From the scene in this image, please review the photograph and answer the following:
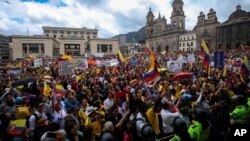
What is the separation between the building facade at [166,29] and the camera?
3391 inches

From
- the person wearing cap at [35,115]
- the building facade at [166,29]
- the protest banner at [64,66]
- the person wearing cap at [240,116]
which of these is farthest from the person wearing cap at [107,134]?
the building facade at [166,29]

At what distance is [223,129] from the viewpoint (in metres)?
5.48

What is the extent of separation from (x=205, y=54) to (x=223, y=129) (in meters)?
6.89

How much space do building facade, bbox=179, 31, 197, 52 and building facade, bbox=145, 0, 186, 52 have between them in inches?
59.2

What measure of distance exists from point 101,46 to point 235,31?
152ft

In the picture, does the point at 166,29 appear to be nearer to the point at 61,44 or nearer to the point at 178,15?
the point at 178,15

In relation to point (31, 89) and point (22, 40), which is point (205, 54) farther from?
point (22, 40)

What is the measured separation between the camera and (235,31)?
6250 cm

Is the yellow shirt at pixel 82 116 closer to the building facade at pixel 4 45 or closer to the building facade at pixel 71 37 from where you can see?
the building facade at pixel 71 37

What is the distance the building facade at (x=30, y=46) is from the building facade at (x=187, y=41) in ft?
151

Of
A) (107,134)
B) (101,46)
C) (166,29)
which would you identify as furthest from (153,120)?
(166,29)

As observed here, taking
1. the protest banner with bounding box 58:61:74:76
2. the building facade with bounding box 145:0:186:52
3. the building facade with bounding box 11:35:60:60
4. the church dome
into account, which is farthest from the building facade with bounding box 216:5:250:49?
the protest banner with bounding box 58:61:74:76

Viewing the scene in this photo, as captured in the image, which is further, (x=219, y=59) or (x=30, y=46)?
(x=30, y=46)

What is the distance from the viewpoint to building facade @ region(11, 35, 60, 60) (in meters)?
76.4
